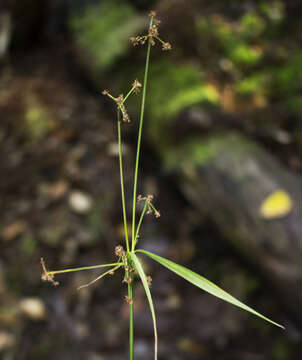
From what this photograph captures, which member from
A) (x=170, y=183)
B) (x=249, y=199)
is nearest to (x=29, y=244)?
(x=170, y=183)

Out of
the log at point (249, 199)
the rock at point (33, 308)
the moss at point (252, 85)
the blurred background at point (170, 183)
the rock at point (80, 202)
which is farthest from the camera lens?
the moss at point (252, 85)

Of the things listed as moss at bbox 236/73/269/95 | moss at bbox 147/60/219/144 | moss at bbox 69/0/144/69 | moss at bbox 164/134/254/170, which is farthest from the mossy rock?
moss at bbox 164/134/254/170

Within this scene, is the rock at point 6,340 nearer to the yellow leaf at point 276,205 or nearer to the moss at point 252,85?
the yellow leaf at point 276,205

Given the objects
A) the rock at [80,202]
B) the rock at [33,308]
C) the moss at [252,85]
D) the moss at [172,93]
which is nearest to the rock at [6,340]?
the rock at [33,308]

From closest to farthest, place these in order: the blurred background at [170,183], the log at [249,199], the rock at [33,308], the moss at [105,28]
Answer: the log at [249,199] < the blurred background at [170,183] < the rock at [33,308] < the moss at [105,28]

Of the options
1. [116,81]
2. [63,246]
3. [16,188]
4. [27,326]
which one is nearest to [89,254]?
[63,246]

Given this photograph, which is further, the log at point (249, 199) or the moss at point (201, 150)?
the moss at point (201, 150)

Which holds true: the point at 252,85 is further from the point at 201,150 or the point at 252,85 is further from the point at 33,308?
the point at 33,308
